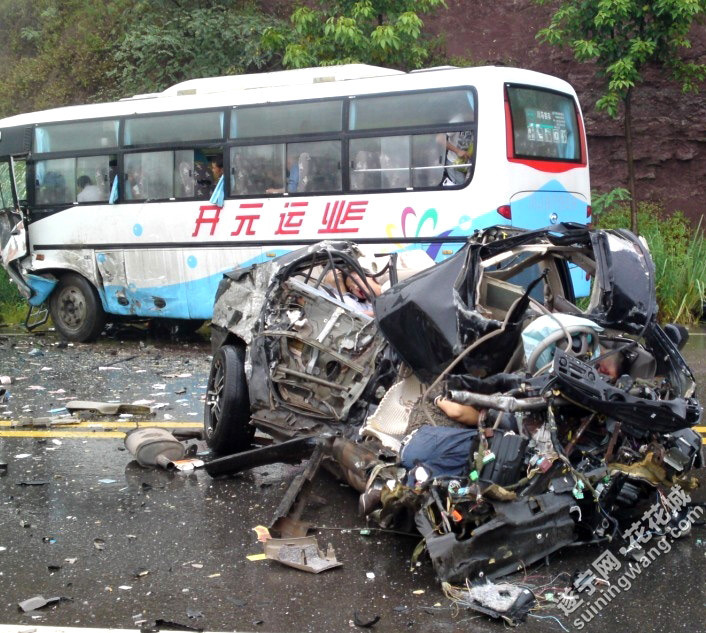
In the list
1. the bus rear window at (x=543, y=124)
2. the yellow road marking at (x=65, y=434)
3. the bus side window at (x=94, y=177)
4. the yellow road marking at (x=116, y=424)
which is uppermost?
the bus rear window at (x=543, y=124)

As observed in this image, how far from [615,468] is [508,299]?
115 centimetres

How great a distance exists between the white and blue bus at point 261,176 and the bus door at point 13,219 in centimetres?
3

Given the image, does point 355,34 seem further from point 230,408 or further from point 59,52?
point 59,52

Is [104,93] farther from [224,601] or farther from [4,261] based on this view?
[224,601]

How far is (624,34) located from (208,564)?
12.1 meters

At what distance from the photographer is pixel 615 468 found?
4.62m

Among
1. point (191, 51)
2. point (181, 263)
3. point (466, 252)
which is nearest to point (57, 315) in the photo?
point (181, 263)

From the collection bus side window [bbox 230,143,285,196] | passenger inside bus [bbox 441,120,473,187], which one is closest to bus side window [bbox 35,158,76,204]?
bus side window [bbox 230,143,285,196]

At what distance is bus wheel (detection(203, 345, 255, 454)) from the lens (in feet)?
21.2

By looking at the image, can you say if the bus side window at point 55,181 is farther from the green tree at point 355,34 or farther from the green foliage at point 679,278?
the green foliage at point 679,278

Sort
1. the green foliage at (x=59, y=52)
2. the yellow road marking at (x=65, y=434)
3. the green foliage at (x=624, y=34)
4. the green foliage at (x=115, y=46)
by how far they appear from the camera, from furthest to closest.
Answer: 1. the green foliage at (x=59, y=52)
2. the green foliage at (x=115, y=46)
3. the green foliage at (x=624, y=34)
4. the yellow road marking at (x=65, y=434)

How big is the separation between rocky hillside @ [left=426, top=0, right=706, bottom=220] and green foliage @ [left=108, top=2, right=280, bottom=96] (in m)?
3.89

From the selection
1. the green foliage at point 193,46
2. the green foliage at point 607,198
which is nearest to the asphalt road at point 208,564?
the green foliage at point 607,198

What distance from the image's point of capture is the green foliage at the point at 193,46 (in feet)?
61.4
